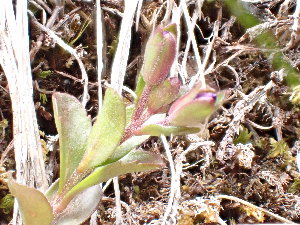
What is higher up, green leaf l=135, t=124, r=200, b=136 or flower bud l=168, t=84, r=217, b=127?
flower bud l=168, t=84, r=217, b=127

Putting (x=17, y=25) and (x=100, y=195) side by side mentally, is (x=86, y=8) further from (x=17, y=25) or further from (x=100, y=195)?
(x=100, y=195)

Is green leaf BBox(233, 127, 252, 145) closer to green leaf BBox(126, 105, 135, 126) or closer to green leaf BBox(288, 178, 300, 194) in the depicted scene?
green leaf BBox(288, 178, 300, 194)

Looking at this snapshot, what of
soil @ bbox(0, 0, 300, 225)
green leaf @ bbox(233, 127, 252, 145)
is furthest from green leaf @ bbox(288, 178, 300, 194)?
green leaf @ bbox(233, 127, 252, 145)

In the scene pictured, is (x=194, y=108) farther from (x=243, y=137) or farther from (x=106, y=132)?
(x=243, y=137)

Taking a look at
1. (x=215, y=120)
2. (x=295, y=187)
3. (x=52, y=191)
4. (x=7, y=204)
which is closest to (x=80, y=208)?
(x=52, y=191)

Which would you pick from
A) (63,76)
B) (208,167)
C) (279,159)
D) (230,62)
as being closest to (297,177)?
(279,159)
